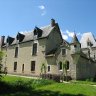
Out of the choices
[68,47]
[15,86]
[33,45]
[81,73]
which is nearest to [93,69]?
[81,73]

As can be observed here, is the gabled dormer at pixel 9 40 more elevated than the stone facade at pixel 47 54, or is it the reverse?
the gabled dormer at pixel 9 40

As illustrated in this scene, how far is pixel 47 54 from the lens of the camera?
3797cm

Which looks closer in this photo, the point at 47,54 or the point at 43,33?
the point at 47,54

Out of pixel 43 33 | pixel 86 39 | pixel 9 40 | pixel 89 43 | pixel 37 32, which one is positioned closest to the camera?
pixel 43 33

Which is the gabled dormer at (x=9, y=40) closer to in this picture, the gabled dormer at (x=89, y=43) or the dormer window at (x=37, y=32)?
the dormer window at (x=37, y=32)

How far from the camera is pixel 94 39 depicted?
49.2m

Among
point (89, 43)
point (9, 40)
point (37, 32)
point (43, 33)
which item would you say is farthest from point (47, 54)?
point (89, 43)

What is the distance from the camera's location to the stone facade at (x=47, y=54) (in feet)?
112

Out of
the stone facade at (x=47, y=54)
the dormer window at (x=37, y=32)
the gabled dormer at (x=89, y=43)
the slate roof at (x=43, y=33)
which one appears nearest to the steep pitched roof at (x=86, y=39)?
the gabled dormer at (x=89, y=43)

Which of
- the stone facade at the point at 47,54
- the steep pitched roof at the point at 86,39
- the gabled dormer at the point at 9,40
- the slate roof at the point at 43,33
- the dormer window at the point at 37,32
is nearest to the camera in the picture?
the stone facade at the point at 47,54

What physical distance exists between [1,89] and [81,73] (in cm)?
1871

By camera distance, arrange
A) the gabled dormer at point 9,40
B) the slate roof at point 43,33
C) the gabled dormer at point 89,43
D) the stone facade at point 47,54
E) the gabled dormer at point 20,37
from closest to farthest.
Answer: the stone facade at point 47,54
the slate roof at point 43,33
the gabled dormer at point 20,37
the gabled dormer at point 9,40
the gabled dormer at point 89,43

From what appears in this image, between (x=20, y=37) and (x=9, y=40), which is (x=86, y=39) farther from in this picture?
(x=9, y=40)

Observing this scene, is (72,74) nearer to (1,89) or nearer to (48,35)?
(48,35)
